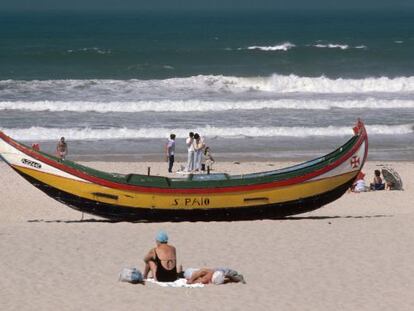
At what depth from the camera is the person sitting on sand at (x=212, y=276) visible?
14805 millimetres

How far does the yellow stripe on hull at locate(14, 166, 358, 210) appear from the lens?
1861 centimetres

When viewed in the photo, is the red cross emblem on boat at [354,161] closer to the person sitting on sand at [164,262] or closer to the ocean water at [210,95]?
the person sitting on sand at [164,262]

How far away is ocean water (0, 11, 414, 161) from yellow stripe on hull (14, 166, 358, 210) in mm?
9176

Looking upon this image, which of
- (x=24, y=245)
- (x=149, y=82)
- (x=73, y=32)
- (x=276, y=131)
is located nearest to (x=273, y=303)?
(x=24, y=245)

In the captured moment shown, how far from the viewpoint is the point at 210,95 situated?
42188 mm

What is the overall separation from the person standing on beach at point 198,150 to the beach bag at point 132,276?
32.3 ft

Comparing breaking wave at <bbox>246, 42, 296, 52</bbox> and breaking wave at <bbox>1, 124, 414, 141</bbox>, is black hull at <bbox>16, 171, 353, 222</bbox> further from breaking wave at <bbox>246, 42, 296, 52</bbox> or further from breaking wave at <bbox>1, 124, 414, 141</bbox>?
breaking wave at <bbox>246, 42, 296, 52</bbox>

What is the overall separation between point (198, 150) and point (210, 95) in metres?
17.6

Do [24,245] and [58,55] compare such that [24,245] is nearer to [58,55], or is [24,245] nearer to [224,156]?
[224,156]

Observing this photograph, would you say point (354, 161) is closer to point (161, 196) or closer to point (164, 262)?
point (161, 196)

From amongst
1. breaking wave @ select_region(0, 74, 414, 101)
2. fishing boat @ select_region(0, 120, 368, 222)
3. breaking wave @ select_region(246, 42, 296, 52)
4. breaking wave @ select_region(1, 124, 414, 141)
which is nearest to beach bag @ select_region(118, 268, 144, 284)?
fishing boat @ select_region(0, 120, 368, 222)

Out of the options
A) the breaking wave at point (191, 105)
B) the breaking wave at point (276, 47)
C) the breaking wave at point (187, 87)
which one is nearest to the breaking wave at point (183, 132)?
the breaking wave at point (191, 105)

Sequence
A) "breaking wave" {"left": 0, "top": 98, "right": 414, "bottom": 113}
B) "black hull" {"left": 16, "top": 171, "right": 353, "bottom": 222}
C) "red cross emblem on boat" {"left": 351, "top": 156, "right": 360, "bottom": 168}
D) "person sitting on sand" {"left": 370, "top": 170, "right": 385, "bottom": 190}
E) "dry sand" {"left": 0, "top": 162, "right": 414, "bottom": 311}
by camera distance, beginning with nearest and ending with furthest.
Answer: "dry sand" {"left": 0, "top": 162, "right": 414, "bottom": 311} < "black hull" {"left": 16, "top": 171, "right": 353, "bottom": 222} < "red cross emblem on boat" {"left": 351, "top": 156, "right": 360, "bottom": 168} < "person sitting on sand" {"left": 370, "top": 170, "right": 385, "bottom": 190} < "breaking wave" {"left": 0, "top": 98, "right": 414, "bottom": 113}

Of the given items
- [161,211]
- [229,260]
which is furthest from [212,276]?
[161,211]
